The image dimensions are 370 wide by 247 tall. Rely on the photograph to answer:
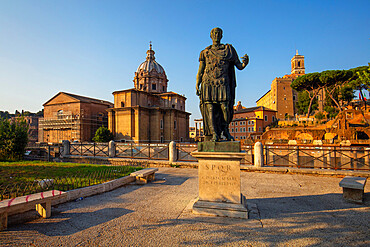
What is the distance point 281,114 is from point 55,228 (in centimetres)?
7673

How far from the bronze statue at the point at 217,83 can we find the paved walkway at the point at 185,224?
186 cm

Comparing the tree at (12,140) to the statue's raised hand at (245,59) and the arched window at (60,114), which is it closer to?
the statue's raised hand at (245,59)

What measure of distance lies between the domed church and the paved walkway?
3549 centimetres

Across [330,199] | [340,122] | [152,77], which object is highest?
[152,77]

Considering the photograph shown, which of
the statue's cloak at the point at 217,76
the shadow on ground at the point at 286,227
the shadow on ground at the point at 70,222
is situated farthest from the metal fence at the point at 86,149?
the shadow on ground at the point at 286,227

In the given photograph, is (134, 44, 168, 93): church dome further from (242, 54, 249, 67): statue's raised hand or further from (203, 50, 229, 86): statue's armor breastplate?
(242, 54, 249, 67): statue's raised hand

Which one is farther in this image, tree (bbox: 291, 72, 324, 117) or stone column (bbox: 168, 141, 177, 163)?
tree (bbox: 291, 72, 324, 117)

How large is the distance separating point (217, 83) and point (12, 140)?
1435 centimetres

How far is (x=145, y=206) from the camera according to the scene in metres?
4.77

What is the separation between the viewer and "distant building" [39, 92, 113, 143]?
142 ft

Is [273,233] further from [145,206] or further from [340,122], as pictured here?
[340,122]

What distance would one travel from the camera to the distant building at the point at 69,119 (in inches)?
1702

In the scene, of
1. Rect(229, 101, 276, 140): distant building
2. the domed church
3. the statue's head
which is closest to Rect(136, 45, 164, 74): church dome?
the domed church

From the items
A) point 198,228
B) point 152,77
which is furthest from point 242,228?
point 152,77
